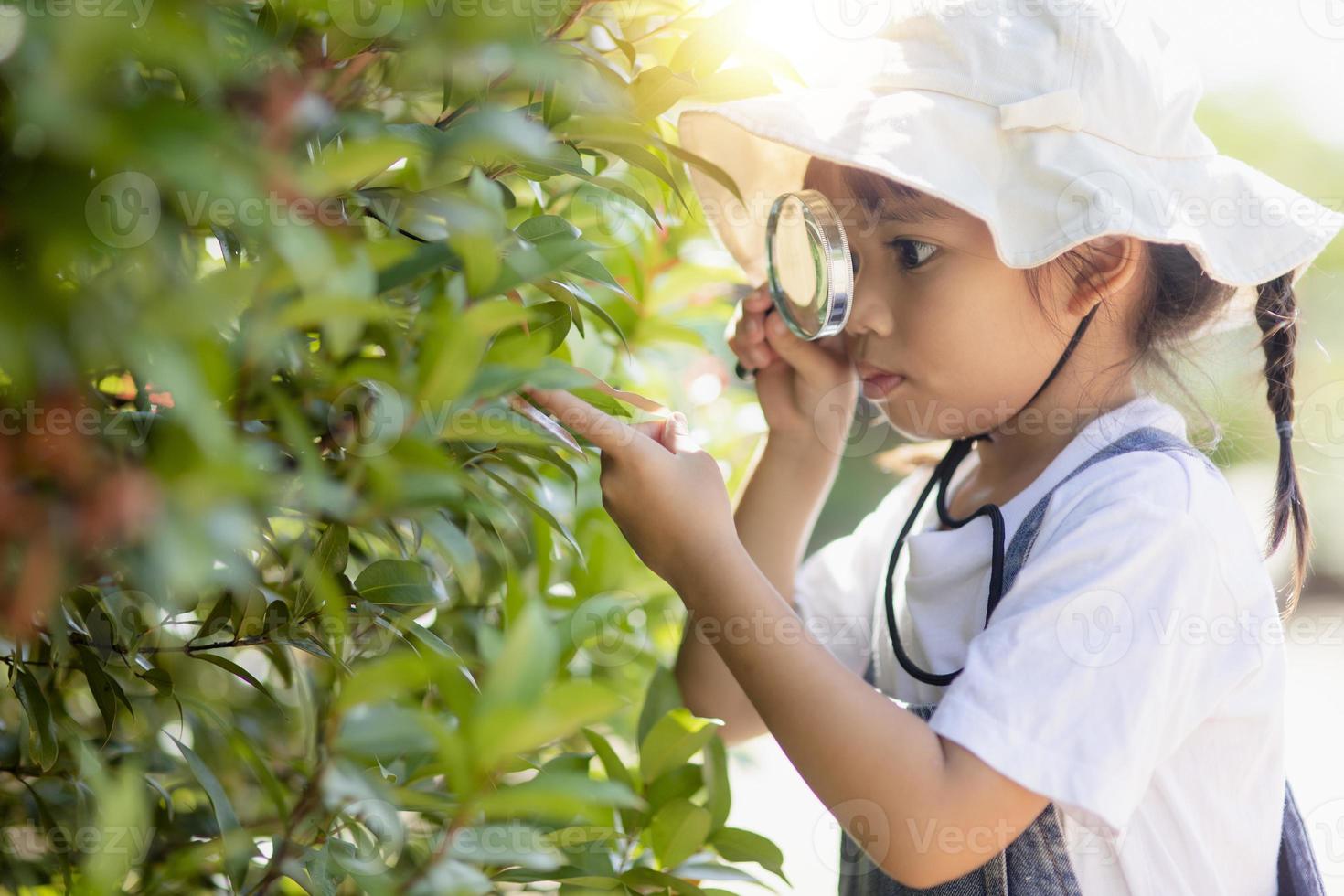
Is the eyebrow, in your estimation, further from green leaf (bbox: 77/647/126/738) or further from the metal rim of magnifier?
green leaf (bbox: 77/647/126/738)

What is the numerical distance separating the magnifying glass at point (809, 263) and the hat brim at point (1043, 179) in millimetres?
92

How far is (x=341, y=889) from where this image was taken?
80 cm

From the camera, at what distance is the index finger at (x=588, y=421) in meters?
0.79

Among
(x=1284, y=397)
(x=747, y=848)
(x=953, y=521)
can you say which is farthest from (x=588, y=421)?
(x=1284, y=397)

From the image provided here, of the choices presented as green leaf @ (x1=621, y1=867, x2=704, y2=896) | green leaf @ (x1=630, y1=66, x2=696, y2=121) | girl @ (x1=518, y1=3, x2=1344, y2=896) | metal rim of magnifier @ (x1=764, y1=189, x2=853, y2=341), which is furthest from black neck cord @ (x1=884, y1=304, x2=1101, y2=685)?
green leaf @ (x1=630, y1=66, x2=696, y2=121)

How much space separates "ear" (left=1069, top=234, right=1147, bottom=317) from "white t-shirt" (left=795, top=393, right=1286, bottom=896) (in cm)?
11

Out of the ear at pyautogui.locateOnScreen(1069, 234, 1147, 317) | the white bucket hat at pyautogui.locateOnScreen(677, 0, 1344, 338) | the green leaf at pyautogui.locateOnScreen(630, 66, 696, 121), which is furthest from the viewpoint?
the ear at pyautogui.locateOnScreen(1069, 234, 1147, 317)

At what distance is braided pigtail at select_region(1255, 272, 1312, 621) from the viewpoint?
1169 millimetres

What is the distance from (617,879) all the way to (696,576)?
250 millimetres

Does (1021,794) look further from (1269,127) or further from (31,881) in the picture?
(1269,127)

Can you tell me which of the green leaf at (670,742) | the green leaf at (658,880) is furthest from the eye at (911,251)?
the green leaf at (658,880)

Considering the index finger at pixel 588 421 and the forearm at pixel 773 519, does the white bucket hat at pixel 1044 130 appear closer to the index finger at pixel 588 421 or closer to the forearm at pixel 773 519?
the index finger at pixel 588 421

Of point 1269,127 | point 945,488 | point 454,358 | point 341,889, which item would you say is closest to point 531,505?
point 454,358

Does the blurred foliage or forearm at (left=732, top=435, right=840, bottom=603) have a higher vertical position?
the blurred foliage
